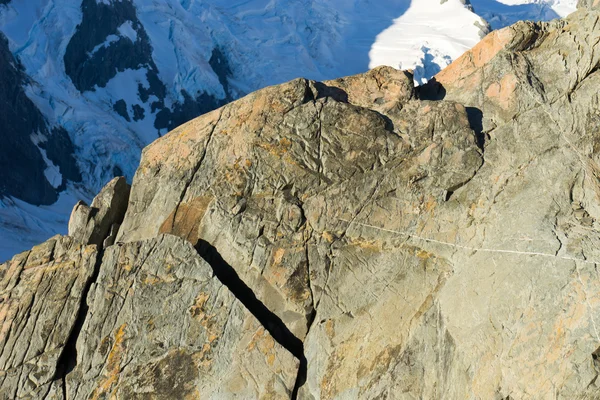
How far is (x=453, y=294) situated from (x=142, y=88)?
266 feet

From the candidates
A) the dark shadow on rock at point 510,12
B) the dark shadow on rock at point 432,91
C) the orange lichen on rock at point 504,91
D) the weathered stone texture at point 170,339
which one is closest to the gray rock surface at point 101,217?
the weathered stone texture at point 170,339

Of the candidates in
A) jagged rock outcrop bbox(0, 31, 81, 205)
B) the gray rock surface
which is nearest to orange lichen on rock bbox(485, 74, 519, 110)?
the gray rock surface

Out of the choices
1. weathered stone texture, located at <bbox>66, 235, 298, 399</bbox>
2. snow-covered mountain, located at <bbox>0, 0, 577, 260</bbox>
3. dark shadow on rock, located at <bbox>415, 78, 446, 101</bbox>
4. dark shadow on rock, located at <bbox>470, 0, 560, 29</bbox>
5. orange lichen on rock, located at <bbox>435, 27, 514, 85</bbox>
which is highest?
weathered stone texture, located at <bbox>66, 235, 298, 399</bbox>

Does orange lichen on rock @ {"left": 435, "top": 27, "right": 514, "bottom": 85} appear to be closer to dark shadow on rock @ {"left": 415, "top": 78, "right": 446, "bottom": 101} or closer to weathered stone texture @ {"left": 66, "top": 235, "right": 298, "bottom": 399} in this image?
dark shadow on rock @ {"left": 415, "top": 78, "right": 446, "bottom": 101}

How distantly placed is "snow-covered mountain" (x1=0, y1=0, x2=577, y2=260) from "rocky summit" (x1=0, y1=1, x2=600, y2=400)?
48.5 m

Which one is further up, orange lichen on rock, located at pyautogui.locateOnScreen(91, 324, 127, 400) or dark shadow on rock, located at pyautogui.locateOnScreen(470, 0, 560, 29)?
orange lichen on rock, located at pyautogui.locateOnScreen(91, 324, 127, 400)

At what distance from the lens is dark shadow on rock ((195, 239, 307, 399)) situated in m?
9.41

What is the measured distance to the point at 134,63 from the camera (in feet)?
280

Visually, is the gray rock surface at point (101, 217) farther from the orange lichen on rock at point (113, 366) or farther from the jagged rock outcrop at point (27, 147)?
the jagged rock outcrop at point (27, 147)

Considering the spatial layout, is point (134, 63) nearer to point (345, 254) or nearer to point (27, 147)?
point (27, 147)

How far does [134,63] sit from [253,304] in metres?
82.3

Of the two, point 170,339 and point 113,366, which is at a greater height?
point 113,366

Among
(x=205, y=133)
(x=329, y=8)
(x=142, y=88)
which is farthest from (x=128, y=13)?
(x=205, y=133)

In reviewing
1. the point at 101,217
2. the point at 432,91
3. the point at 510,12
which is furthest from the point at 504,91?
the point at 510,12
